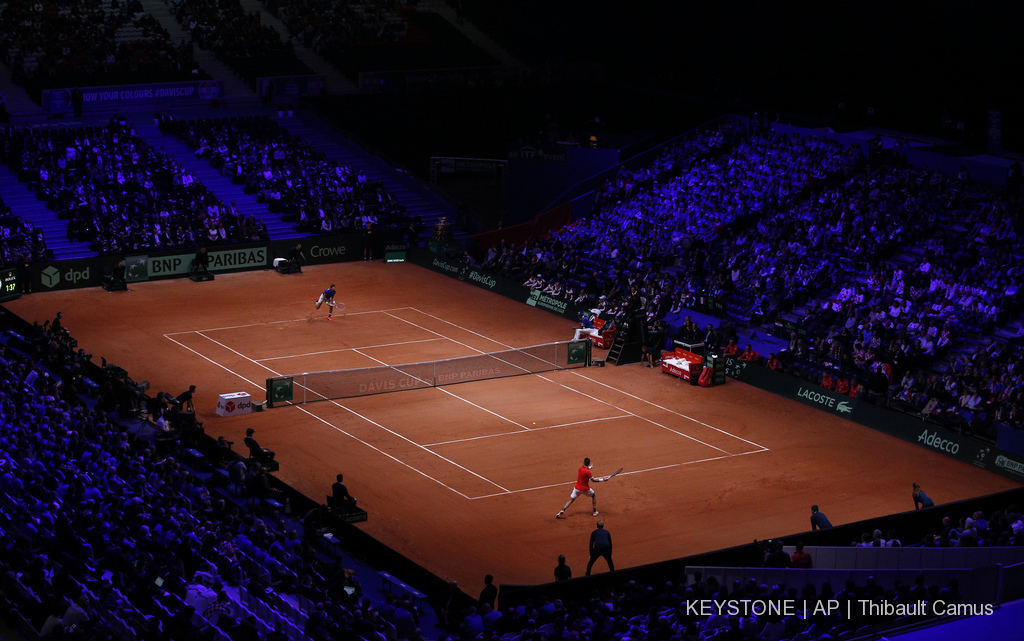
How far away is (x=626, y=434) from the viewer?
1425 inches

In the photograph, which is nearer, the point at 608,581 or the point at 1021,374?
the point at 608,581

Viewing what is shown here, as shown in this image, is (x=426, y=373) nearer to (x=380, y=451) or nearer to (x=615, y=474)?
(x=380, y=451)

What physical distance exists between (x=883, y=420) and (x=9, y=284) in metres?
29.7

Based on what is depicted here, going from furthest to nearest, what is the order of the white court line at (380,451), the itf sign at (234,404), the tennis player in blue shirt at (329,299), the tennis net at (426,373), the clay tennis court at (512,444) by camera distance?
the tennis player in blue shirt at (329,299), the tennis net at (426,373), the itf sign at (234,404), the white court line at (380,451), the clay tennis court at (512,444)

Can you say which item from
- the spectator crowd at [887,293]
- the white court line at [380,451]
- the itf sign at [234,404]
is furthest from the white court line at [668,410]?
the itf sign at [234,404]

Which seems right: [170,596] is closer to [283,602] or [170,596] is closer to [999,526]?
[283,602]

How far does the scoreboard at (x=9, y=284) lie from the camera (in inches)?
1829

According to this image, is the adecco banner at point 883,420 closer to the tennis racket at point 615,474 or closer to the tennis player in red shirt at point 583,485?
the tennis racket at point 615,474

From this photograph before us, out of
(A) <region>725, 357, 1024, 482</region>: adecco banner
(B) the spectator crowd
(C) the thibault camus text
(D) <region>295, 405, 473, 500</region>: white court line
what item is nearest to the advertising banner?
(D) <region>295, 405, 473, 500</region>: white court line

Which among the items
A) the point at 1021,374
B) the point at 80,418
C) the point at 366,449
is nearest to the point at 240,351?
the point at 366,449

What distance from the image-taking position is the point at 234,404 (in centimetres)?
3612

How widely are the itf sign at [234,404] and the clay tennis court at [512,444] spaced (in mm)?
277

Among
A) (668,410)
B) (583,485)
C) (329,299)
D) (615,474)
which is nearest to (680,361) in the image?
(668,410)

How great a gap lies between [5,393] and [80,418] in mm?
1729
